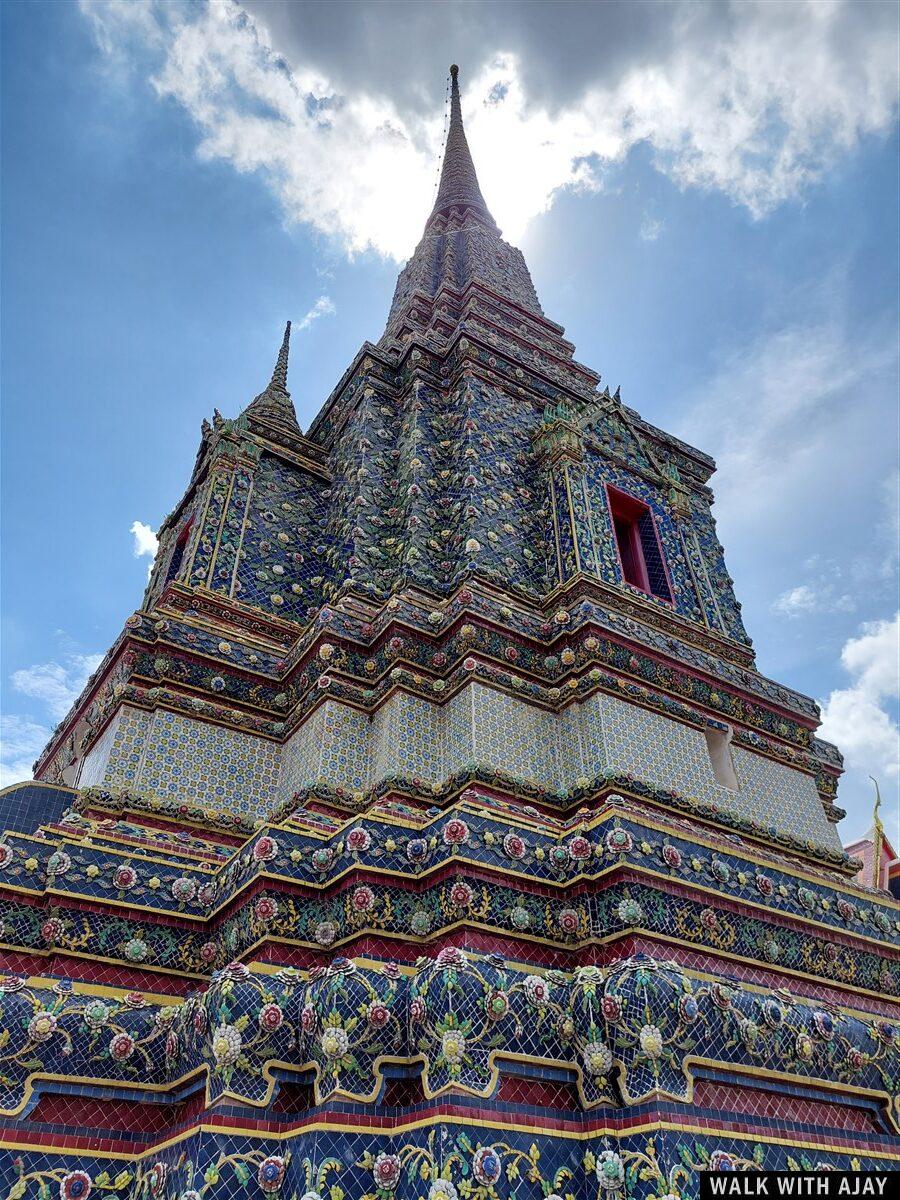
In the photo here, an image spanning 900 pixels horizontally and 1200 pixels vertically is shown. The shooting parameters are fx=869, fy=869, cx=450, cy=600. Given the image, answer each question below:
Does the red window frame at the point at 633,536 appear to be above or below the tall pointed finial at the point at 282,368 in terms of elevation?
below

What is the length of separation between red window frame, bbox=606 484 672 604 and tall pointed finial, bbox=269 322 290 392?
687cm

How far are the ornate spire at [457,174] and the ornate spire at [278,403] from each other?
20.2 ft

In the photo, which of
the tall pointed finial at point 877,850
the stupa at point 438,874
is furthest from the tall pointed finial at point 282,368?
the tall pointed finial at point 877,850

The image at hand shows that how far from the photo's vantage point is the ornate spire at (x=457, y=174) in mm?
20297

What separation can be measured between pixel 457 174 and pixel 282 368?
910 centimetres

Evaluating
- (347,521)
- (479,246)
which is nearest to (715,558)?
(347,521)

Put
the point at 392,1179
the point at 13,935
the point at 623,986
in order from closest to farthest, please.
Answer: the point at 392,1179, the point at 623,986, the point at 13,935

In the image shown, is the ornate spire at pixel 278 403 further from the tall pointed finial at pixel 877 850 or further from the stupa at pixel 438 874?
the tall pointed finial at pixel 877 850

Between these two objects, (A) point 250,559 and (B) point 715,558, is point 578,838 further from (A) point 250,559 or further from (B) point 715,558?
(B) point 715,558

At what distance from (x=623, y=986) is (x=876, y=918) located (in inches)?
131

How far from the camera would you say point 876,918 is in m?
7.03

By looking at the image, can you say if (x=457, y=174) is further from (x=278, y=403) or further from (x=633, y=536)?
(x=633, y=536)

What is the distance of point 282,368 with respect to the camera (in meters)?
15.9

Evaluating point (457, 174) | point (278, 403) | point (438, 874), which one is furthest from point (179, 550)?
point (457, 174)
